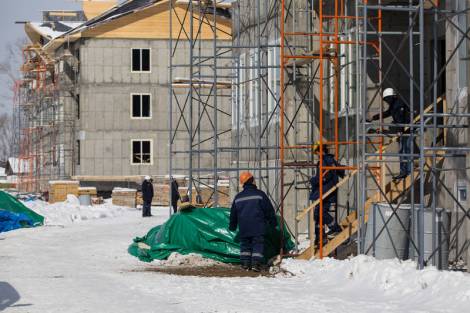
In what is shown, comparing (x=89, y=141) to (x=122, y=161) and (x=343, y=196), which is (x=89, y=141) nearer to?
(x=122, y=161)

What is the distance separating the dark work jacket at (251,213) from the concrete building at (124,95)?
35.9 meters

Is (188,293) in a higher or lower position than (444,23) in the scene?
lower

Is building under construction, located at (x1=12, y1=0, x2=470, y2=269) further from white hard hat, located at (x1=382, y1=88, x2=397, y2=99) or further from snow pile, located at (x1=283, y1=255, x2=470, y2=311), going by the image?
snow pile, located at (x1=283, y1=255, x2=470, y2=311)

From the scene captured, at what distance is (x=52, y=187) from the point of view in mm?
46344

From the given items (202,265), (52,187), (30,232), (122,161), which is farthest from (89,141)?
(202,265)

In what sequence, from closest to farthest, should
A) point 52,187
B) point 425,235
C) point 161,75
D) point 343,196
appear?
point 425,235
point 343,196
point 52,187
point 161,75

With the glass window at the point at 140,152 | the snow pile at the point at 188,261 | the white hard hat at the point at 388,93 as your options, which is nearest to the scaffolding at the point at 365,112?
the white hard hat at the point at 388,93

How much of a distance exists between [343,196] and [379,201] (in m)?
3.85

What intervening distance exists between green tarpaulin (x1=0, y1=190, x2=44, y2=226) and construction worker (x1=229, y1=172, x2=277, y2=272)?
14362mm

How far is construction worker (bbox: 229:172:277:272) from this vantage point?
17422 mm

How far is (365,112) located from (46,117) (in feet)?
153

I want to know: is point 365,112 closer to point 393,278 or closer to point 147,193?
point 393,278

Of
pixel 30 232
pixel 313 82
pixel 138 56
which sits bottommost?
pixel 30 232

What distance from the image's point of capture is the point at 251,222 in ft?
57.1
